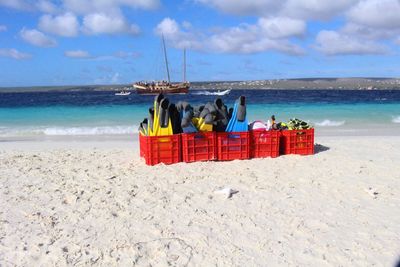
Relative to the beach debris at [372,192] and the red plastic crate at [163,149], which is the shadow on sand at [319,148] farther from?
the red plastic crate at [163,149]

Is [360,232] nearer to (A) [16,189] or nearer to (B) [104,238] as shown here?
(B) [104,238]

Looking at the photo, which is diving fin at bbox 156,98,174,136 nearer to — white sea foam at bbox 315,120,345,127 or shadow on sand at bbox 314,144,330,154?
shadow on sand at bbox 314,144,330,154

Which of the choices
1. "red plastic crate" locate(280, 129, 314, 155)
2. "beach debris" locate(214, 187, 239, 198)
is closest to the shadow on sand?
"red plastic crate" locate(280, 129, 314, 155)

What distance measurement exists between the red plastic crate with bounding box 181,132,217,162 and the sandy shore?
0.68ft

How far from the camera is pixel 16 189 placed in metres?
5.66

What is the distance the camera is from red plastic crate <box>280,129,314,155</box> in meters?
7.85

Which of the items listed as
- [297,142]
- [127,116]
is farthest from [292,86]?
[297,142]

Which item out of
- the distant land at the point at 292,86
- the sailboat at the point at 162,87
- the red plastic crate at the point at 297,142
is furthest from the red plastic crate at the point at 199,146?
the distant land at the point at 292,86

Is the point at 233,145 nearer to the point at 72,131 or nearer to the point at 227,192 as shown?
the point at 227,192

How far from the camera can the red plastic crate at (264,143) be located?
7.58m

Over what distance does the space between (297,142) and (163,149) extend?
273 centimetres

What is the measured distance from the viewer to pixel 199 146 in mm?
7262

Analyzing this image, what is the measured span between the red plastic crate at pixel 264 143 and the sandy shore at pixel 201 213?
0.29 m

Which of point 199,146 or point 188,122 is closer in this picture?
point 188,122
